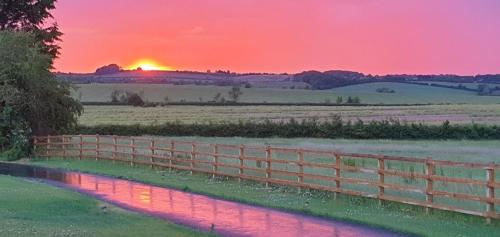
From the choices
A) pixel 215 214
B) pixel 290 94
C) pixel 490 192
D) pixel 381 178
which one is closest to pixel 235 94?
pixel 290 94

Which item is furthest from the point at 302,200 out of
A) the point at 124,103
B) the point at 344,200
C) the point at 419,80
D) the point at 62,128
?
the point at 419,80

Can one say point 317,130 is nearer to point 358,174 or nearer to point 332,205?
point 358,174

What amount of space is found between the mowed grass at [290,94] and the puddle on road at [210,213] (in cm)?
9611

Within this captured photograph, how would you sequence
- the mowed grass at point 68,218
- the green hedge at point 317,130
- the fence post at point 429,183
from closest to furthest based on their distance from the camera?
1. the mowed grass at point 68,218
2. the fence post at point 429,183
3. the green hedge at point 317,130

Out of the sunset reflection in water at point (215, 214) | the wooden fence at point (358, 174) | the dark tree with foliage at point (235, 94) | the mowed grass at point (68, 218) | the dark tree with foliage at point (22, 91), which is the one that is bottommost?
the sunset reflection in water at point (215, 214)

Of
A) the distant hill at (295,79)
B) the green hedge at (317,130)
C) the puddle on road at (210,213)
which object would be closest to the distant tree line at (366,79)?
the distant hill at (295,79)

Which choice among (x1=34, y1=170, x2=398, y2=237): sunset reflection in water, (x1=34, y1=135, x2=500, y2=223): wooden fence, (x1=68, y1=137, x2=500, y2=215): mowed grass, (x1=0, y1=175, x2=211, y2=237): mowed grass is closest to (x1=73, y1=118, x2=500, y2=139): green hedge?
(x1=68, y1=137, x2=500, y2=215): mowed grass

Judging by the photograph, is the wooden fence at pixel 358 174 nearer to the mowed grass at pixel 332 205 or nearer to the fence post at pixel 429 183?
the fence post at pixel 429 183

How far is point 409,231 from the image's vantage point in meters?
13.6

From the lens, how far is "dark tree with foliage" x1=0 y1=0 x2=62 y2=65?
51.3 meters

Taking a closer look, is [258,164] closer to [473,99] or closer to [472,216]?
[472,216]

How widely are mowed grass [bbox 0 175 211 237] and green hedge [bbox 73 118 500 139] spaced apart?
42.3 metres

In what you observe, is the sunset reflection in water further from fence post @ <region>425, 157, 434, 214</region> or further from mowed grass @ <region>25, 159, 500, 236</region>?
fence post @ <region>425, 157, 434, 214</region>

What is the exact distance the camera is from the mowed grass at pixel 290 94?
12193 cm
